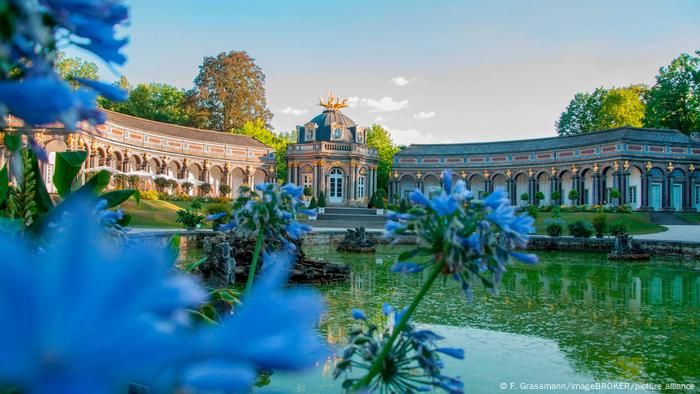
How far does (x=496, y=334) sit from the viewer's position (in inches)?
228

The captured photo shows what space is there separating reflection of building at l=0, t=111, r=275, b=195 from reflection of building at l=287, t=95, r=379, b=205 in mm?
4983

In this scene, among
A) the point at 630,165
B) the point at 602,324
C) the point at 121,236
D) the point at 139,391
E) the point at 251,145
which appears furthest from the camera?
the point at 251,145

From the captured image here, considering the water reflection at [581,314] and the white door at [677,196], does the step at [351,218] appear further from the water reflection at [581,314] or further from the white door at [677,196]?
the white door at [677,196]

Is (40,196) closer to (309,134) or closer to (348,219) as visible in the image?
(348,219)

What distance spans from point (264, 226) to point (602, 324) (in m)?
5.90

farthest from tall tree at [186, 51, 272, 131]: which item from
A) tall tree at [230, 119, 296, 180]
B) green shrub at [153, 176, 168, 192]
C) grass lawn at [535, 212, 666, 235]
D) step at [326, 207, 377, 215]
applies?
grass lawn at [535, 212, 666, 235]

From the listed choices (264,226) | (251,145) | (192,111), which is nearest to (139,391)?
(264,226)

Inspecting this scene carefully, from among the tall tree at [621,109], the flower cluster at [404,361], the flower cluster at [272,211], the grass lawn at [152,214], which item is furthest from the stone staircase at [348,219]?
the tall tree at [621,109]

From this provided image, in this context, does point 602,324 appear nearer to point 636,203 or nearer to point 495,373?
point 495,373

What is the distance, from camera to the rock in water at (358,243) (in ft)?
54.5

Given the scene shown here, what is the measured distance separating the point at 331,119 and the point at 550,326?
114 ft

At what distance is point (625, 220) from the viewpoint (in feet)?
87.9

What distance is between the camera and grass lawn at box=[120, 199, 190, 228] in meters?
21.5

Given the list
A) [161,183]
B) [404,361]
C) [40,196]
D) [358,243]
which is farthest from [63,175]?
[161,183]
